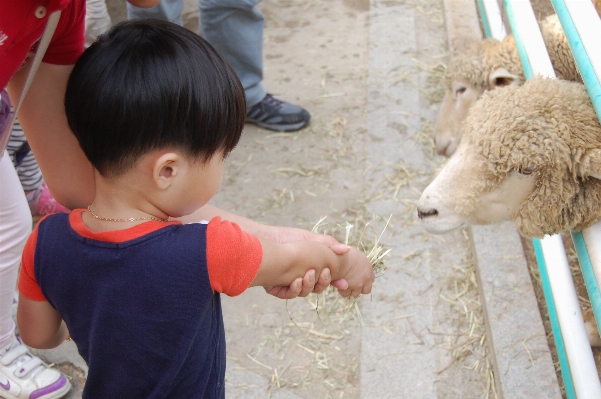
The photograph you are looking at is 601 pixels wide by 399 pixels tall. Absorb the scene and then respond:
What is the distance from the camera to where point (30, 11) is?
1.28 metres

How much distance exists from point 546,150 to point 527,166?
3.2 inches

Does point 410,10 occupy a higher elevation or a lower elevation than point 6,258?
lower

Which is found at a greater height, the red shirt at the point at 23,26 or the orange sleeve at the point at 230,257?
the red shirt at the point at 23,26

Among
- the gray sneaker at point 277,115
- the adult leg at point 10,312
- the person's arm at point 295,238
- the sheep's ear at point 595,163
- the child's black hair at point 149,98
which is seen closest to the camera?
the child's black hair at point 149,98

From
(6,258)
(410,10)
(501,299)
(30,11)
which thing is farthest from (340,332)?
(410,10)

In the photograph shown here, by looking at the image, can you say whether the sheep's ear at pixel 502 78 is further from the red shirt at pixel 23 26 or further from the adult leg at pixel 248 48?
the red shirt at pixel 23 26

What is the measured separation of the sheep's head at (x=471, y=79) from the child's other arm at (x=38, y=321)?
2.66 meters

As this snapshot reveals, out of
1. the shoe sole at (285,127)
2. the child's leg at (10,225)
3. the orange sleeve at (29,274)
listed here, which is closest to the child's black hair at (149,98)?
the orange sleeve at (29,274)

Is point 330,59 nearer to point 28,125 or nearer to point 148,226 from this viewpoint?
point 28,125

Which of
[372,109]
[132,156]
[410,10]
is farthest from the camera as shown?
[410,10]

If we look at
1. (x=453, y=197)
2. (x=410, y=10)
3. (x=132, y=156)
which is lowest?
(x=410, y=10)

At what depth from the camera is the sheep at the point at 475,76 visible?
11.0 feet

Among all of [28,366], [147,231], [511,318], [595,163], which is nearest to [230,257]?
[147,231]

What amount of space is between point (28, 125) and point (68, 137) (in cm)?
11
